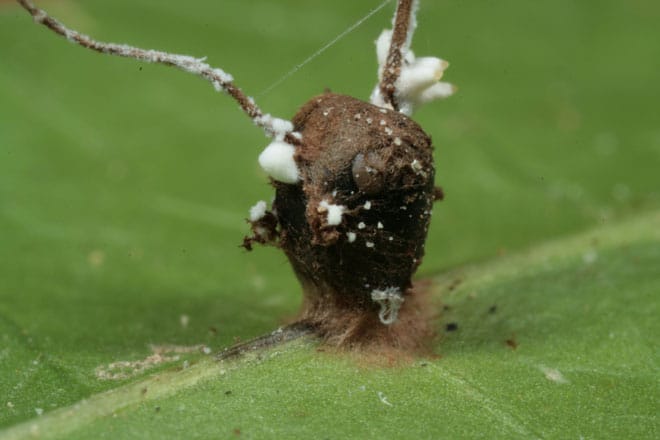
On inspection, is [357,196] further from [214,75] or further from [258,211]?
[214,75]

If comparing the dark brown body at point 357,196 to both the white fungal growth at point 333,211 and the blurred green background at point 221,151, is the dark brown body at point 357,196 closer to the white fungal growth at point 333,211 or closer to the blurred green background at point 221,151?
the white fungal growth at point 333,211

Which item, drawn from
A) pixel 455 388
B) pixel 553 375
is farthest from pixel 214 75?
pixel 553 375

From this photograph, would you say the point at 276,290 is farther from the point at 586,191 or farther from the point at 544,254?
the point at 586,191

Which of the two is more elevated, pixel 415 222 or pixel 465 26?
pixel 465 26

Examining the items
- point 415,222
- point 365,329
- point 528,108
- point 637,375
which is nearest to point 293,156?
point 415,222

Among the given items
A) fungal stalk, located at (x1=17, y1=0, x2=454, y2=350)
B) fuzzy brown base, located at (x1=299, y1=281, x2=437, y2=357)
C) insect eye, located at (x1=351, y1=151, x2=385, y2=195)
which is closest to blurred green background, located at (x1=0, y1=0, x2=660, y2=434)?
fuzzy brown base, located at (x1=299, y1=281, x2=437, y2=357)

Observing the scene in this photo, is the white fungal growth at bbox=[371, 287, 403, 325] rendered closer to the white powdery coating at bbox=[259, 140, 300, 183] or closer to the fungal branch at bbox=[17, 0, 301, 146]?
the white powdery coating at bbox=[259, 140, 300, 183]
